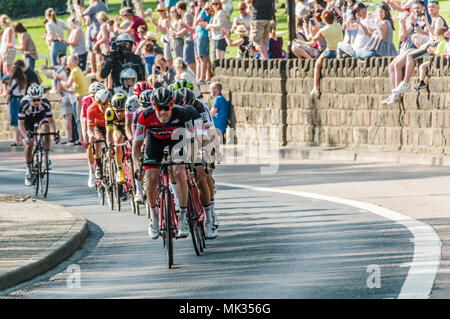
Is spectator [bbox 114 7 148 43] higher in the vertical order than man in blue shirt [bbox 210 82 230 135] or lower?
higher

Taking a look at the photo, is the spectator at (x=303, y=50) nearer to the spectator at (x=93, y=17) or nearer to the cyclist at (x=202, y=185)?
the spectator at (x=93, y=17)

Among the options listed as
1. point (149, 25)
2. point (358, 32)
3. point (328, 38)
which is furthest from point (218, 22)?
point (149, 25)

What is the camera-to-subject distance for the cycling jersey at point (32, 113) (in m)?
18.5

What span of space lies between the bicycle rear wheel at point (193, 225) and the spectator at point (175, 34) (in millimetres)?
14213

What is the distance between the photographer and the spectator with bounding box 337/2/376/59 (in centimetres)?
2192

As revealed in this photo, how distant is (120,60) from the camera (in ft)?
64.7

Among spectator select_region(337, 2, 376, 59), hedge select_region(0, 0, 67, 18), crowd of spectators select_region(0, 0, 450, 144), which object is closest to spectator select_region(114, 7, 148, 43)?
crowd of spectators select_region(0, 0, 450, 144)

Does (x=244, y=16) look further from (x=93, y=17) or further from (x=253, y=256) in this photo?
(x=253, y=256)

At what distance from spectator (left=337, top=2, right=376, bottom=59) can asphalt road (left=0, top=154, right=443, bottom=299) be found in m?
5.27

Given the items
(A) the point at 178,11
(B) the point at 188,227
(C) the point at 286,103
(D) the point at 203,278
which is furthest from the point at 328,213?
(A) the point at 178,11

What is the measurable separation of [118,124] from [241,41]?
9.42 m

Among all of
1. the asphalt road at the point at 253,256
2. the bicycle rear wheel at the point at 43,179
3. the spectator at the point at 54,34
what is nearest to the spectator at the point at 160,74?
the spectator at the point at 54,34

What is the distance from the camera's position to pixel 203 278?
34.3 feet

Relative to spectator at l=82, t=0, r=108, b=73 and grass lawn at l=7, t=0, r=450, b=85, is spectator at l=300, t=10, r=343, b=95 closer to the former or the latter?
spectator at l=82, t=0, r=108, b=73
